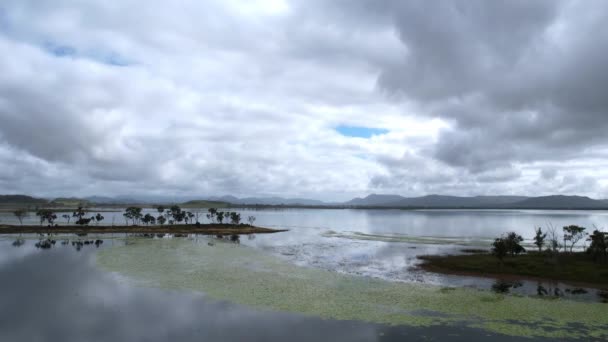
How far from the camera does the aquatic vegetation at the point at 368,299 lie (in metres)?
24.7

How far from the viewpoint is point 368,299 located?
30438 millimetres

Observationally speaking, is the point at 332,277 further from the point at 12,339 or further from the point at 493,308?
the point at 12,339

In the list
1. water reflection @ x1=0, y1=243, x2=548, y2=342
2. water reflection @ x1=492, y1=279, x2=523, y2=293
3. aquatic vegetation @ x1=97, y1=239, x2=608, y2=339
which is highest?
water reflection @ x1=0, y1=243, x2=548, y2=342

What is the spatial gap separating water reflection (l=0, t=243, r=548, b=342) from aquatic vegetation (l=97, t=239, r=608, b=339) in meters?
1.88

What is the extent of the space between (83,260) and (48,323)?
29870mm

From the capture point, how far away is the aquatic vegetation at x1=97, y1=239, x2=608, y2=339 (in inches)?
973

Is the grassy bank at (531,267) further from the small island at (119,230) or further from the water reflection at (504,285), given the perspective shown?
the small island at (119,230)

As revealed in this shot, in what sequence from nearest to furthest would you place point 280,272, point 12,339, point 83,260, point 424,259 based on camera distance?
point 12,339 → point 280,272 → point 83,260 → point 424,259

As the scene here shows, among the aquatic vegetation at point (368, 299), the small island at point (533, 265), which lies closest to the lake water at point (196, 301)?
the aquatic vegetation at point (368, 299)

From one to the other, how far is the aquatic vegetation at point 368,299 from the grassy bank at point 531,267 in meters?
12.5

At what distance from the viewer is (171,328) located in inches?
909

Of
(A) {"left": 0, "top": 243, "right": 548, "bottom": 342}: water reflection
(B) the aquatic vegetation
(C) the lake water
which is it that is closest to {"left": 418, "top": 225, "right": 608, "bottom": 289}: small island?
(C) the lake water

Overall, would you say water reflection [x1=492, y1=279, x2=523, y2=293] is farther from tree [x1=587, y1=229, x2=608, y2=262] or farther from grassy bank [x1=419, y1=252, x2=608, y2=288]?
tree [x1=587, y1=229, x2=608, y2=262]

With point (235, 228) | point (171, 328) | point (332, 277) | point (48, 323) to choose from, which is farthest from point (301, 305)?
point (235, 228)
